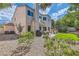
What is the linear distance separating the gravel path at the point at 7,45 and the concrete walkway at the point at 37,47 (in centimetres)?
20

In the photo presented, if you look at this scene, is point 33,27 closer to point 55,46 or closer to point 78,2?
point 55,46

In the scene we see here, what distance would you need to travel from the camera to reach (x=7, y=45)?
85.2 inches

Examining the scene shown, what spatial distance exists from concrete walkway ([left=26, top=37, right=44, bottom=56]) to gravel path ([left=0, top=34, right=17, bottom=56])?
8.0 inches

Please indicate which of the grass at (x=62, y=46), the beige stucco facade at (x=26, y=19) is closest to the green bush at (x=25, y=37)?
the beige stucco facade at (x=26, y=19)

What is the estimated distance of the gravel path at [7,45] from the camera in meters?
2.14

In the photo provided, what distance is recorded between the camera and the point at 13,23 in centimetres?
218

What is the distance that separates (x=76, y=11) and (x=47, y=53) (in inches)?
23.5

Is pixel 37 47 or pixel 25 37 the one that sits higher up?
pixel 25 37

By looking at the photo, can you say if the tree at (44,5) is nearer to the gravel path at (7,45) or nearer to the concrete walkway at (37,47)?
the concrete walkway at (37,47)

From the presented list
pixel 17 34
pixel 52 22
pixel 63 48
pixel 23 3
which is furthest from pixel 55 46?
pixel 23 3

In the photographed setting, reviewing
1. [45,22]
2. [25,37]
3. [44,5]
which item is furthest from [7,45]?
[44,5]

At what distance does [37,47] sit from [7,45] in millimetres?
353

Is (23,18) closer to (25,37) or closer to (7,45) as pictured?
(25,37)

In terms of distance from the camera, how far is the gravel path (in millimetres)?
2141
